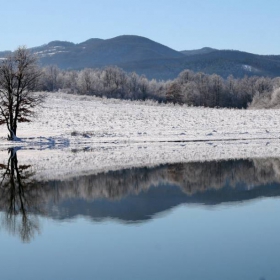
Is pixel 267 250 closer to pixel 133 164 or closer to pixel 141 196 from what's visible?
pixel 141 196

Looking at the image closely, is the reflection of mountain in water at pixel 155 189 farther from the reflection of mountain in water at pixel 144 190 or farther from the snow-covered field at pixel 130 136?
the snow-covered field at pixel 130 136

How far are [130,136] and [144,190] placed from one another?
74.8ft

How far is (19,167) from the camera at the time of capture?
2272 centimetres

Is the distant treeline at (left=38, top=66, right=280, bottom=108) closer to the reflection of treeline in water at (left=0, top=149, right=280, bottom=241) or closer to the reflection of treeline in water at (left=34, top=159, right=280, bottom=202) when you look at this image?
the reflection of treeline in water at (left=34, top=159, right=280, bottom=202)

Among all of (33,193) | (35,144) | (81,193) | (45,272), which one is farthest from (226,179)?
(35,144)

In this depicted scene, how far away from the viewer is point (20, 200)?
15359 millimetres

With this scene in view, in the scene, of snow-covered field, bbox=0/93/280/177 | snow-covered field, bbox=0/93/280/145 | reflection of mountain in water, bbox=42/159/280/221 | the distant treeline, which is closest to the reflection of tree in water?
reflection of mountain in water, bbox=42/159/280/221

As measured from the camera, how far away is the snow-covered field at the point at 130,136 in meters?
25.8

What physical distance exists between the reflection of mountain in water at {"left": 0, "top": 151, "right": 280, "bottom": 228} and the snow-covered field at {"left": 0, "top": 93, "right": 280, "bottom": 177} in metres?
2.62

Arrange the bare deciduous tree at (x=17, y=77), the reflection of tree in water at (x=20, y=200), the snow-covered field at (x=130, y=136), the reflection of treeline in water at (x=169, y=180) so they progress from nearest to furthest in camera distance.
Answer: the reflection of tree in water at (x=20, y=200) → the reflection of treeline in water at (x=169, y=180) → the snow-covered field at (x=130, y=136) → the bare deciduous tree at (x=17, y=77)

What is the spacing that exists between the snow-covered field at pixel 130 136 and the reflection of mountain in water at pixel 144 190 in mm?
2623

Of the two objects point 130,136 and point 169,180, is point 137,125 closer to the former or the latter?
point 130,136

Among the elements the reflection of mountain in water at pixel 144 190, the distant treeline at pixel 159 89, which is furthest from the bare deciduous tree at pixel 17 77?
the distant treeline at pixel 159 89

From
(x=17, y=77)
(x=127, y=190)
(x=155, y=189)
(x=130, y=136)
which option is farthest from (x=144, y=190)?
(x=17, y=77)
